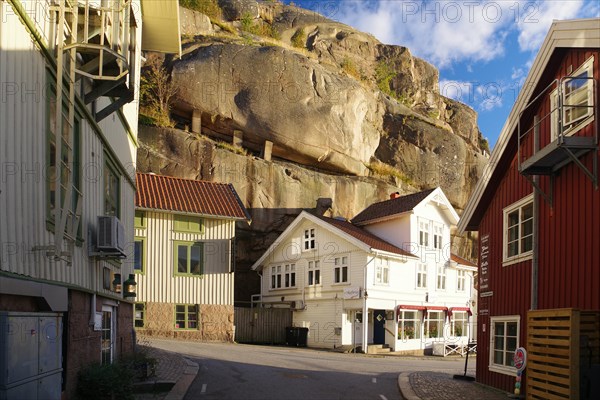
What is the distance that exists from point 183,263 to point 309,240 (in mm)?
8072

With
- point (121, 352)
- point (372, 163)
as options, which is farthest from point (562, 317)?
point (372, 163)

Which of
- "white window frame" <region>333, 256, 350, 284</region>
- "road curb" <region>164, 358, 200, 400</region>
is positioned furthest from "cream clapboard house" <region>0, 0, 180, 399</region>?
"white window frame" <region>333, 256, 350, 284</region>

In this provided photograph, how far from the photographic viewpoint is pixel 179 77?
4191cm

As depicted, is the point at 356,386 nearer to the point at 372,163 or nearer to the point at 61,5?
the point at 61,5

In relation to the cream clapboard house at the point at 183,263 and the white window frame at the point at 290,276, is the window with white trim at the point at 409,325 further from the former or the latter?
the cream clapboard house at the point at 183,263

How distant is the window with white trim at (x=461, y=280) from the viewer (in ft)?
131

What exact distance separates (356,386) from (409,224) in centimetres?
2065

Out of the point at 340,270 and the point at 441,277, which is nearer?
the point at 340,270

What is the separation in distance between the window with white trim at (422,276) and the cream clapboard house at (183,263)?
35.6 feet

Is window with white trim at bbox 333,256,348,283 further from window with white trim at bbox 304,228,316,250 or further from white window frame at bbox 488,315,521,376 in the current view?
white window frame at bbox 488,315,521,376

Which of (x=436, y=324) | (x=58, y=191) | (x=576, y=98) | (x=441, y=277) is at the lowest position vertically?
(x=436, y=324)

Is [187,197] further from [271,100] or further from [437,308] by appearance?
[437,308]

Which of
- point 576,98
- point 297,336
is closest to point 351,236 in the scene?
point 297,336

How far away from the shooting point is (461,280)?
40.2m
